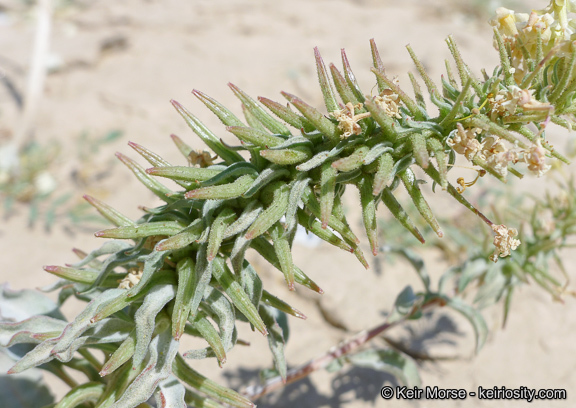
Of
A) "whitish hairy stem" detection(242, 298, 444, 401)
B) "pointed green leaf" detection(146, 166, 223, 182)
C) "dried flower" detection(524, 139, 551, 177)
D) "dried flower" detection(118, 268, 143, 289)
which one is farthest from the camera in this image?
"whitish hairy stem" detection(242, 298, 444, 401)

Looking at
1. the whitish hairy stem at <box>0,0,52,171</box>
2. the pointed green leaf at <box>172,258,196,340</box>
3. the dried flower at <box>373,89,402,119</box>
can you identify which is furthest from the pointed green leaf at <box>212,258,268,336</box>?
the whitish hairy stem at <box>0,0,52,171</box>

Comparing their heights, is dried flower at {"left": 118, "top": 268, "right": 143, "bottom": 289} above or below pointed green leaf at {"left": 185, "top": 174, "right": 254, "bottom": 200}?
below

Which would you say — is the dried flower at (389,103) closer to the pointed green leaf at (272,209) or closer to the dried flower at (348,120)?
the dried flower at (348,120)

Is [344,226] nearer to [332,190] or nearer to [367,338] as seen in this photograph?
[332,190]

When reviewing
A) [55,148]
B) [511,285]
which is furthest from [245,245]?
[55,148]

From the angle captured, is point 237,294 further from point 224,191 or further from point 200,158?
point 200,158

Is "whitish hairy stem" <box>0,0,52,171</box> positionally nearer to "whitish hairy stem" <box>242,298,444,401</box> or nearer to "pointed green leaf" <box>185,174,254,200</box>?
"whitish hairy stem" <box>242,298,444,401</box>

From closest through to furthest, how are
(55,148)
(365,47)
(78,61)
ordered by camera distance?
(55,148) → (78,61) → (365,47)
